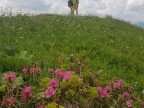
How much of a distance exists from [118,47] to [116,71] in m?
3.48

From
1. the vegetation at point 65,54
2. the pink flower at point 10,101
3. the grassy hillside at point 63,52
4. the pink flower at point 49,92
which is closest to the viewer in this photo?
the pink flower at point 49,92

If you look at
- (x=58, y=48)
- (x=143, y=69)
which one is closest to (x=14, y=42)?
(x=58, y=48)

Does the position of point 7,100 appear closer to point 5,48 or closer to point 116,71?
point 5,48

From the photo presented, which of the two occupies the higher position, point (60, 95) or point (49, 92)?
point (49, 92)

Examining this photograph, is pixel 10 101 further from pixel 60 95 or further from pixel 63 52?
pixel 63 52

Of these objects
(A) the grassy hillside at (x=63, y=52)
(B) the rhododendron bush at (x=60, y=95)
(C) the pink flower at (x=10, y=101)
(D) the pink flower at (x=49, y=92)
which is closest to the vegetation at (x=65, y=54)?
(A) the grassy hillside at (x=63, y=52)

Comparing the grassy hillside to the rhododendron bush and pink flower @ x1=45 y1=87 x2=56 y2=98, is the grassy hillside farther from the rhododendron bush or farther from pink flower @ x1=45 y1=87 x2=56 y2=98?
pink flower @ x1=45 y1=87 x2=56 y2=98

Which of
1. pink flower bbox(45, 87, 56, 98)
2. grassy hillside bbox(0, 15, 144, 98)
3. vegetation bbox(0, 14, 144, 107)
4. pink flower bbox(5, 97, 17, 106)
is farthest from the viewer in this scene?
grassy hillside bbox(0, 15, 144, 98)

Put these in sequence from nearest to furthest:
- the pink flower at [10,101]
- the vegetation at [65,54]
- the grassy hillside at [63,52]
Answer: the pink flower at [10,101] → the vegetation at [65,54] → the grassy hillside at [63,52]

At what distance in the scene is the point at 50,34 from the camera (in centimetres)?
1138

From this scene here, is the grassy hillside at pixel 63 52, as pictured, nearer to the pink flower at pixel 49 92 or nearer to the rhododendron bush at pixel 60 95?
the rhododendron bush at pixel 60 95

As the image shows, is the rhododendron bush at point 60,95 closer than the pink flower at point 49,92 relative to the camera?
No

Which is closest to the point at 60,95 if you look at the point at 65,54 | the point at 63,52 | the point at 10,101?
the point at 10,101

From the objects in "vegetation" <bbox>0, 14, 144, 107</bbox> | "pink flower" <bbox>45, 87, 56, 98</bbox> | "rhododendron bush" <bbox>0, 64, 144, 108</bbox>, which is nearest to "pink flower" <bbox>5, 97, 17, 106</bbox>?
"rhododendron bush" <bbox>0, 64, 144, 108</bbox>
